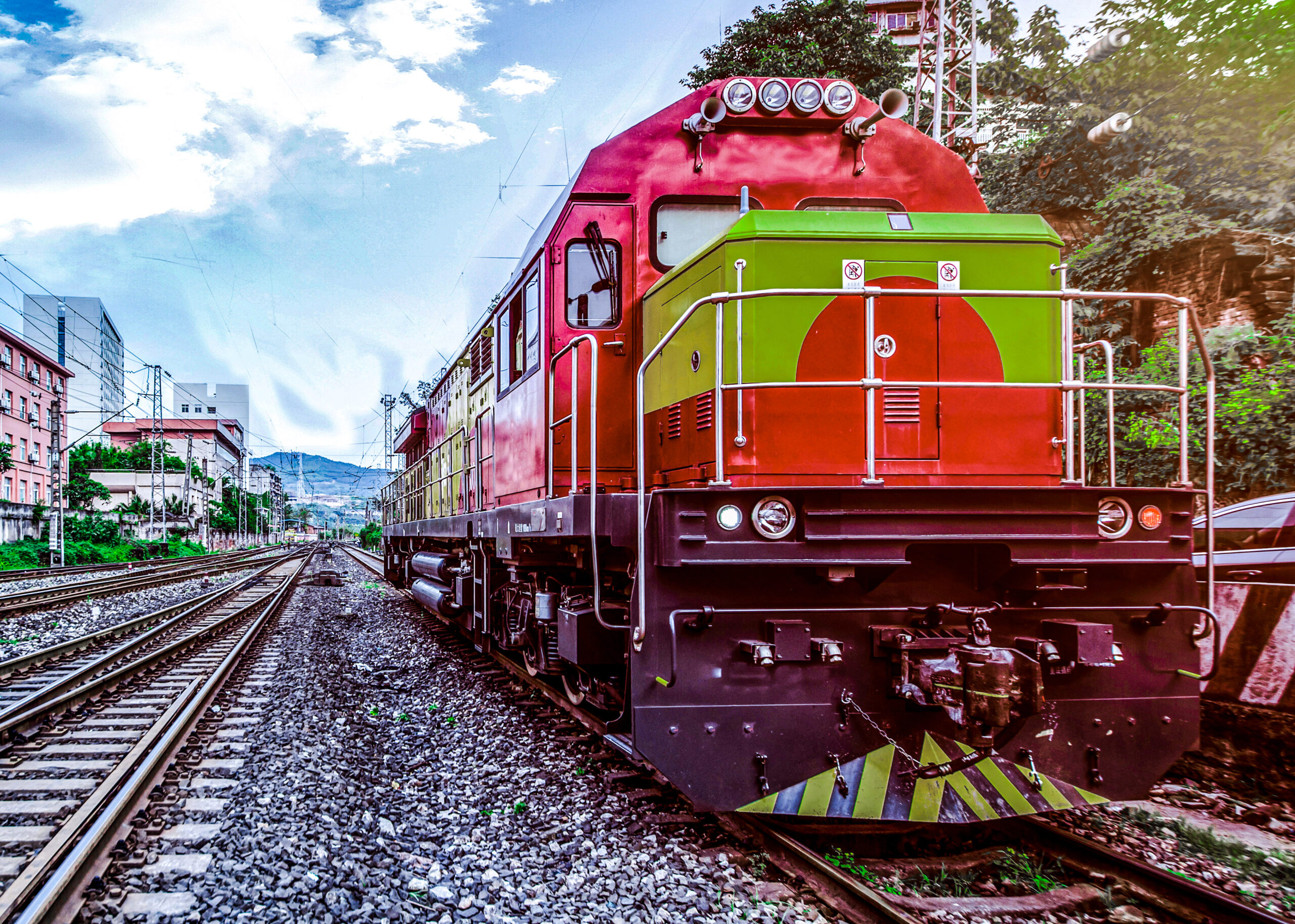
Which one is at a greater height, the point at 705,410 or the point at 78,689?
the point at 705,410

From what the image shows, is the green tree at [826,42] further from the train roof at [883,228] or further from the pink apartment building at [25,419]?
the pink apartment building at [25,419]

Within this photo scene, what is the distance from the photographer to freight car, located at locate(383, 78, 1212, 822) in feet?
10.8

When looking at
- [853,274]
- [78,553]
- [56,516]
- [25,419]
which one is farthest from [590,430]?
[25,419]

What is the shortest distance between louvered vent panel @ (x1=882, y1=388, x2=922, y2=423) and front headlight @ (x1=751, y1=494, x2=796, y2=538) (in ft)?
2.50

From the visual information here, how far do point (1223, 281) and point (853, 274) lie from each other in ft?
29.0

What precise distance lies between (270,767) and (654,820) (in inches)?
92.5

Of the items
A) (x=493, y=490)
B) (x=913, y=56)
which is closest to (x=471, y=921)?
(x=493, y=490)

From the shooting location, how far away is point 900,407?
12.3 feet

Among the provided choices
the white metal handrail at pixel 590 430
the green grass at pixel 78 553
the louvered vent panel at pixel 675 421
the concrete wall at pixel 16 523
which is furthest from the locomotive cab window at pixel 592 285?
the concrete wall at pixel 16 523

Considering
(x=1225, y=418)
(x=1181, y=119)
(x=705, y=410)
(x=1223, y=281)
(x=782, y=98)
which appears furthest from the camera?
(x=1181, y=119)

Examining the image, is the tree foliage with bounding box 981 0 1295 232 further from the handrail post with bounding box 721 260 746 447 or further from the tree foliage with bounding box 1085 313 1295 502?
the handrail post with bounding box 721 260 746 447

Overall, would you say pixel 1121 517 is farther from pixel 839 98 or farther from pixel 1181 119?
pixel 1181 119

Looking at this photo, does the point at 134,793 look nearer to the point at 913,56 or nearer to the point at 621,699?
the point at 621,699

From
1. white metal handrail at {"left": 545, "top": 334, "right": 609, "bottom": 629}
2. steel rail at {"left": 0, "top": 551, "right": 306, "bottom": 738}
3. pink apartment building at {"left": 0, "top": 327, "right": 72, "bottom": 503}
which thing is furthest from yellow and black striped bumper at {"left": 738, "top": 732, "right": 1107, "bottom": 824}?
pink apartment building at {"left": 0, "top": 327, "right": 72, "bottom": 503}
